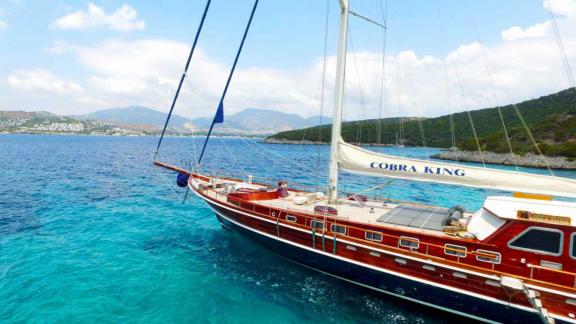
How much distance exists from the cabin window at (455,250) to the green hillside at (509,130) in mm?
8366

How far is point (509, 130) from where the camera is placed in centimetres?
8856

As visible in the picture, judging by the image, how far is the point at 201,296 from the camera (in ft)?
38.4

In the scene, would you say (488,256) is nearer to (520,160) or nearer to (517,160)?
(520,160)

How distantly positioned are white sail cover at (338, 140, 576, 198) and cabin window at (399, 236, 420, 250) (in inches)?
96.0

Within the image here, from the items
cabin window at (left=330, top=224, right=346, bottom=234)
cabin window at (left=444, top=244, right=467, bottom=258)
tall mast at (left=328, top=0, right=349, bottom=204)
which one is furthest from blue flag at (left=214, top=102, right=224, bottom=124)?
cabin window at (left=444, top=244, right=467, bottom=258)

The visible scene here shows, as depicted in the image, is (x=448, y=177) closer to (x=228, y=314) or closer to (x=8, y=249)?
(x=228, y=314)

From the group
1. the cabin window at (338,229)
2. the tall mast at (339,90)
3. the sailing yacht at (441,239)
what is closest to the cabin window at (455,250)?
the sailing yacht at (441,239)

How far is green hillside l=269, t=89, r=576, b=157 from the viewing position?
66625 mm

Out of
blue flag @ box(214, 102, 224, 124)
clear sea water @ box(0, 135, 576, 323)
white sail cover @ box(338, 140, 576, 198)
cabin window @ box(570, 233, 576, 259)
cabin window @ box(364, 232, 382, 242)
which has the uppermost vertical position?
blue flag @ box(214, 102, 224, 124)

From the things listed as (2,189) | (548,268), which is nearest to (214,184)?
(548,268)

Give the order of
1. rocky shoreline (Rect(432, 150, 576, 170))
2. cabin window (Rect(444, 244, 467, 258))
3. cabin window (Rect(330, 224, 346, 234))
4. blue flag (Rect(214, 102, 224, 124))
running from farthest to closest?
rocky shoreline (Rect(432, 150, 576, 170)) → blue flag (Rect(214, 102, 224, 124)) → cabin window (Rect(330, 224, 346, 234)) → cabin window (Rect(444, 244, 467, 258))

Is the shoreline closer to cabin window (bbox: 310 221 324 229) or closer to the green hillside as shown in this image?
the green hillside

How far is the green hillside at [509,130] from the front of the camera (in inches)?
2623

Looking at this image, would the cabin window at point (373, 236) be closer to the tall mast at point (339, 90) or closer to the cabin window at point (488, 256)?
the cabin window at point (488, 256)
